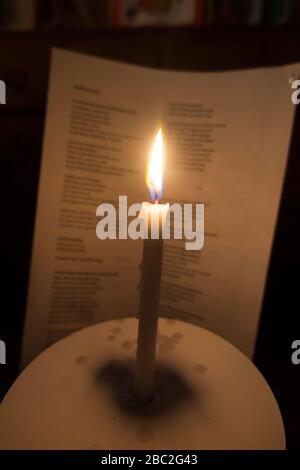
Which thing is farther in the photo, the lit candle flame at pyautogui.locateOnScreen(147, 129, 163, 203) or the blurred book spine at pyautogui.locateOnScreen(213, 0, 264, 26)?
the blurred book spine at pyautogui.locateOnScreen(213, 0, 264, 26)

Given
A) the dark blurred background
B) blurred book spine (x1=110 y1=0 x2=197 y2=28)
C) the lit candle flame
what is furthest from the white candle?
blurred book spine (x1=110 y1=0 x2=197 y2=28)

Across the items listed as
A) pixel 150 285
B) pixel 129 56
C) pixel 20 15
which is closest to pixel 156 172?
pixel 150 285

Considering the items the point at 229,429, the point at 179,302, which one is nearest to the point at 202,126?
the point at 179,302

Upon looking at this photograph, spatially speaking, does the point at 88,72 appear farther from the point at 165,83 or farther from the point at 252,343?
the point at 252,343

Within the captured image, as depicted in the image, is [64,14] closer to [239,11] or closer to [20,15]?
[20,15]

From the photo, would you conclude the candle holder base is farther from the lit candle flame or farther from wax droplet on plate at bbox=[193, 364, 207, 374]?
the lit candle flame

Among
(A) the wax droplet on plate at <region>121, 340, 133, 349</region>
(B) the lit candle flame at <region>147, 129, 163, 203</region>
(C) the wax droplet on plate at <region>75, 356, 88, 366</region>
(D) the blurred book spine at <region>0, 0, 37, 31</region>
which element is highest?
(D) the blurred book spine at <region>0, 0, 37, 31</region>

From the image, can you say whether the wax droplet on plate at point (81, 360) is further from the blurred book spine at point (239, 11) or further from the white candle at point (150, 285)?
the blurred book spine at point (239, 11)
